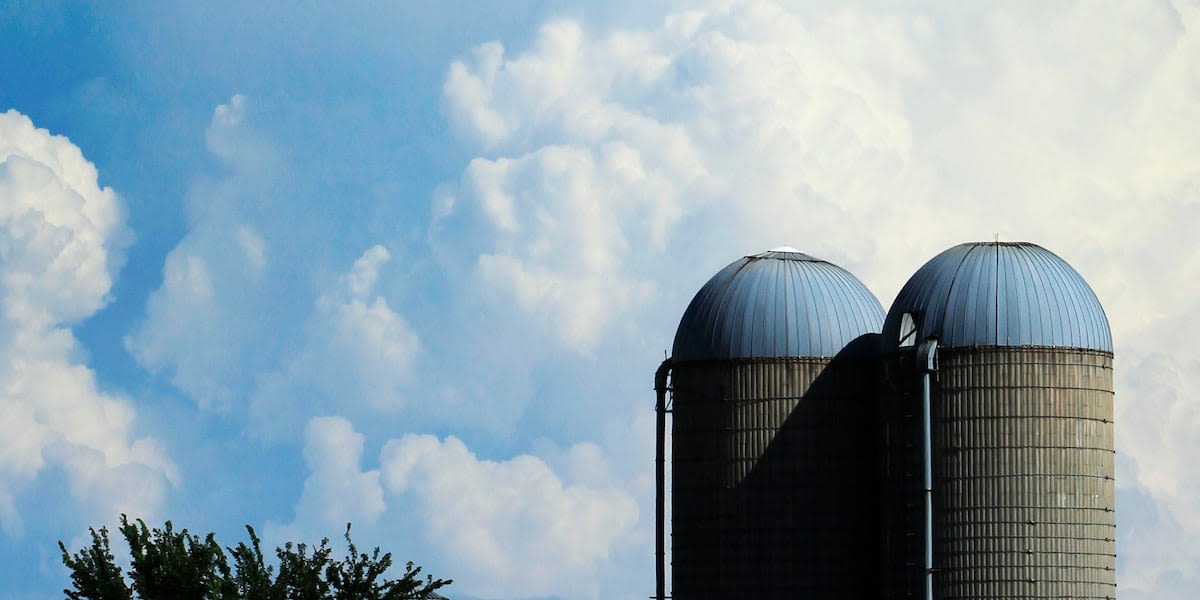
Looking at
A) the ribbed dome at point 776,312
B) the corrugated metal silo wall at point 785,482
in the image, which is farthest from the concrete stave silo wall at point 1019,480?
the ribbed dome at point 776,312

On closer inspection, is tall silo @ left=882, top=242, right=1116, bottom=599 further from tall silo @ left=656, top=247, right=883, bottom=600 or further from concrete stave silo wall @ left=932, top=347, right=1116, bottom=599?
tall silo @ left=656, top=247, right=883, bottom=600

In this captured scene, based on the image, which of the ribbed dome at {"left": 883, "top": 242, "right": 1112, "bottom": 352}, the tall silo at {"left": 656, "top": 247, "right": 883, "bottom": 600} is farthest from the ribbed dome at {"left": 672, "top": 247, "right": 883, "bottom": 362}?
the ribbed dome at {"left": 883, "top": 242, "right": 1112, "bottom": 352}

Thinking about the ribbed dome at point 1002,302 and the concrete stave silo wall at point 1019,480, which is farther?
the ribbed dome at point 1002,302

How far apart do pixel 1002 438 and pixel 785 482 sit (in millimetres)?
8524

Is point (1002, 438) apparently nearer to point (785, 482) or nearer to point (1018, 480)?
point (1018, 480)

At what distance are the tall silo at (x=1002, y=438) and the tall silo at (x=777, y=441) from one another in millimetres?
2980

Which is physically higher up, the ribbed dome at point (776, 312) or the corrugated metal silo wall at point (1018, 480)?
the ribbed dome at point (776, 312)

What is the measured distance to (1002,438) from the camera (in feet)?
219

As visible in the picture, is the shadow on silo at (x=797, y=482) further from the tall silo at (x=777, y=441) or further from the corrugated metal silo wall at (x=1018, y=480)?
the corrugated metal silo wall at (x=1018, y=480)

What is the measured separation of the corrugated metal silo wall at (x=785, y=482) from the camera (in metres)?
71.1

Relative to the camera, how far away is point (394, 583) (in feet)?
171

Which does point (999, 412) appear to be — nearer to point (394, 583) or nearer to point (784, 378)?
point (784, 378)

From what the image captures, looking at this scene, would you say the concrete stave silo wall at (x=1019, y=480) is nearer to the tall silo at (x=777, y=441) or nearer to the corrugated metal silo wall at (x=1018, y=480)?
the corrugated metal silo wall at (x=1018, y=480)

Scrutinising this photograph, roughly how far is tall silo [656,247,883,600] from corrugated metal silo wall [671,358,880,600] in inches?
1.4
